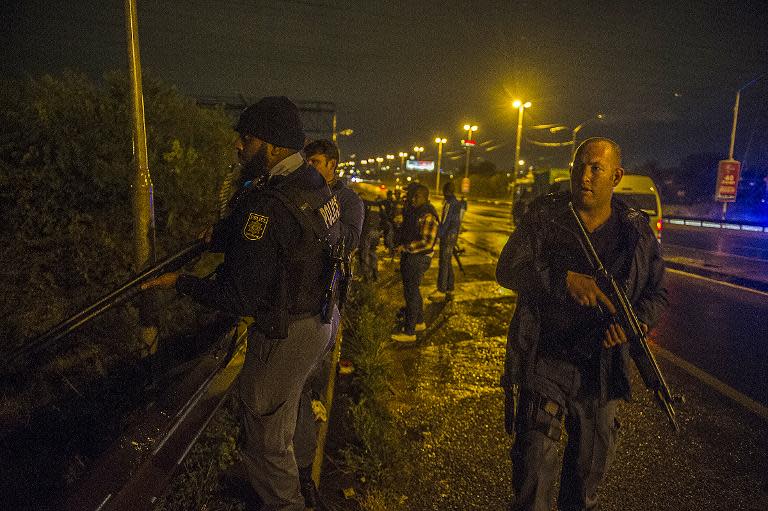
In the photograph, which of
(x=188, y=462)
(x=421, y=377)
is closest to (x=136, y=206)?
(x=188, y=462)

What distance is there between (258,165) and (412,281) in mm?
3660

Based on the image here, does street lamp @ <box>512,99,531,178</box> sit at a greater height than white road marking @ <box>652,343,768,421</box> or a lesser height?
greater

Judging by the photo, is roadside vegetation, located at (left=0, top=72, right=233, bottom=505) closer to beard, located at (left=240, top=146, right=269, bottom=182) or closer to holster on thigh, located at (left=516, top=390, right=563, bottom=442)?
beard, located at (left=240, top=146, right=269, bottom=182)

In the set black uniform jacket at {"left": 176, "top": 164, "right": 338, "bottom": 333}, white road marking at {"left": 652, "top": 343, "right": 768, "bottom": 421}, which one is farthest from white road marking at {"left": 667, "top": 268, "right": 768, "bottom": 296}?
black uniform jacket at {"left": 176, "top": 164, "right": 338, "bottom": 333}

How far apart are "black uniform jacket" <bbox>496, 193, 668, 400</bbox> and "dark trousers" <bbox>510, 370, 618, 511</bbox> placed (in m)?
0.13

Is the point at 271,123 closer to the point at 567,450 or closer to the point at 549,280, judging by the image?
the point at 549,280

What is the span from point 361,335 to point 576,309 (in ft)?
9.63

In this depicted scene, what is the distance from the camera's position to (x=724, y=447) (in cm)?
355

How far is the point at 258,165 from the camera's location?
221 centimetres

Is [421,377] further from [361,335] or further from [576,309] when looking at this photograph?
[576,309]

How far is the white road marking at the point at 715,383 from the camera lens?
13.8 feet

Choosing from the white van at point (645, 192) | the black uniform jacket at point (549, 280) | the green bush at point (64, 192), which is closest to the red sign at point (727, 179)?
the white van at point (645, 192)

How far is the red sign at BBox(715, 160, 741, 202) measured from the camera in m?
27.2

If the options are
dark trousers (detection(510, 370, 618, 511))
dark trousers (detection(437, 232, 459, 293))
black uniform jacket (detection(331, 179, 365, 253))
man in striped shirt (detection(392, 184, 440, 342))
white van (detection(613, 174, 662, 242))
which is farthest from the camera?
white van (detection(613, 174, 662, 242))
